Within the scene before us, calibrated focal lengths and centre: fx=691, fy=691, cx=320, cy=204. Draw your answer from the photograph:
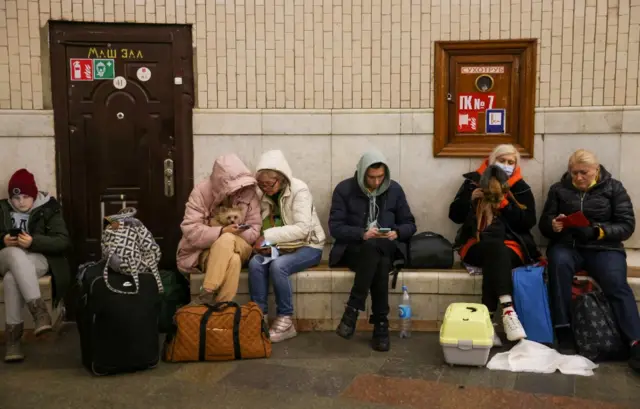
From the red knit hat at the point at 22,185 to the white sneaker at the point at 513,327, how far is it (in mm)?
3789

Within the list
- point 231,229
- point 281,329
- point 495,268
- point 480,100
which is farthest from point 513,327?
point 231,229

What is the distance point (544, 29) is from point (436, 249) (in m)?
2.14

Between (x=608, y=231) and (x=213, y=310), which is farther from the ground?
(x=608, y=231)

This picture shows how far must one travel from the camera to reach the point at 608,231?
16.8 feet

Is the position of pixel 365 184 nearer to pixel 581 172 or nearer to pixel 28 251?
pixel 581 172

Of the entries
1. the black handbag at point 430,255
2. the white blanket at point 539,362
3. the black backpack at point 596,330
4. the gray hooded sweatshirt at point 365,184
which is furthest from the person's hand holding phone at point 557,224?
the gray hooded sweatshirt at point 365,184

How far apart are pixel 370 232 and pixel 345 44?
1755 mm

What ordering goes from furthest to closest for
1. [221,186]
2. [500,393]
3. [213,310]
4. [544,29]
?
[544,29] < [221,186] < [213,310] < [500,393]

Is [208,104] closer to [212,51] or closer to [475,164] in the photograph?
[212,51]

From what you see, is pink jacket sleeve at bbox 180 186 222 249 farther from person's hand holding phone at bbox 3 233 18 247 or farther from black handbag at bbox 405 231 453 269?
black handbag at bbox 405 231 453 269

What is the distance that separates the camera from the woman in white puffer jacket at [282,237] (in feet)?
17.7

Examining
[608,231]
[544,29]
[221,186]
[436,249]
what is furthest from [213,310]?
[544,29]

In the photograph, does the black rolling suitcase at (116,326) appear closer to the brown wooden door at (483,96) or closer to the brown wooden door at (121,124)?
the brown wooden door at (121,124)

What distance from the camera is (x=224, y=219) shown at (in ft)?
18.1
